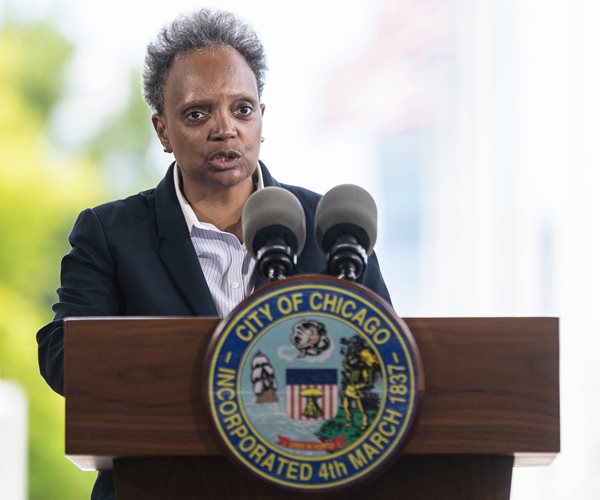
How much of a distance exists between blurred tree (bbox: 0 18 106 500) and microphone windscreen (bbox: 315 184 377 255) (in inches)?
214

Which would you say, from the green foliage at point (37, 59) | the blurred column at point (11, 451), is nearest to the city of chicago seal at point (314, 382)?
the blurred column at point (11, 451)

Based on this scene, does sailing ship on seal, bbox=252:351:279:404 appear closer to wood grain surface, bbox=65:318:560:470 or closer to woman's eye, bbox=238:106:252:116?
wood grain surface, bbox=65:318:560:470

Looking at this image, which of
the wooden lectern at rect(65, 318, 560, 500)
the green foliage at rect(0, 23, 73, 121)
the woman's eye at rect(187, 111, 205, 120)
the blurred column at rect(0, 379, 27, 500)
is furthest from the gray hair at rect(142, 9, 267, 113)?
the green foliage at rect(0, 23, 73, 121)

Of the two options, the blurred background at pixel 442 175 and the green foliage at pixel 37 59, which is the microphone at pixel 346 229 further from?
the green foliage at pixel 37 59

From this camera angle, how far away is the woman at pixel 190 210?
169 cm

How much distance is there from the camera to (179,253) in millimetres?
1727

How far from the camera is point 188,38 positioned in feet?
5.86

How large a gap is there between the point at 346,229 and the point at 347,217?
0.04 ft

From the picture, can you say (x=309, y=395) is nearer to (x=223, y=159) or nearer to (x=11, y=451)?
(x=223, y=159)

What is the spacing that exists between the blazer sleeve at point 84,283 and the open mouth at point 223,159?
0.19 m

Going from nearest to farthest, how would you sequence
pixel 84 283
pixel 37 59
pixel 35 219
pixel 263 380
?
1. pixel 263 380
2. pixel 84 283
3. pixel 35 219
4. pixel 37 59

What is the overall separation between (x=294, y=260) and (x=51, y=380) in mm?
408

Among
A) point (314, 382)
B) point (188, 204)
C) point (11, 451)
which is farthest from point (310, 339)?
point (11, 451)

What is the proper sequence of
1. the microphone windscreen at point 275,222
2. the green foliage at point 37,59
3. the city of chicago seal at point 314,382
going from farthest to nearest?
the green foliage at point 37,59, the microphone windscreen at point 275,222, the city of chicago seal at point 314,382
